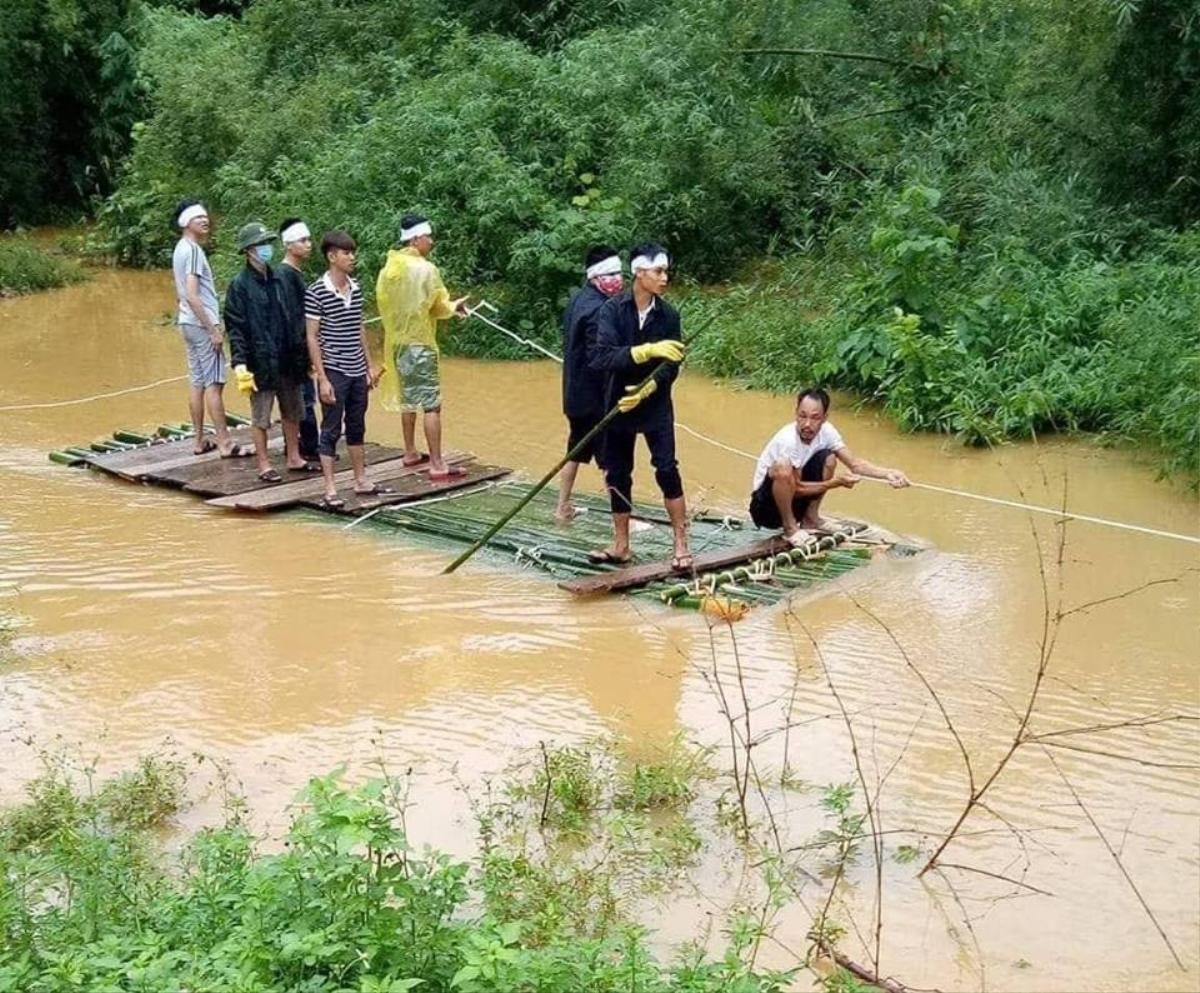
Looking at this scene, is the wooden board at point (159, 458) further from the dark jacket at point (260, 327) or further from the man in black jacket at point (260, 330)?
the dark jacket at point (260, 327)

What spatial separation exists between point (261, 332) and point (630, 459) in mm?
2460

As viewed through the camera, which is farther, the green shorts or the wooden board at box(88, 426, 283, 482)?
the wooden board at box(88, 426, 283, 482)

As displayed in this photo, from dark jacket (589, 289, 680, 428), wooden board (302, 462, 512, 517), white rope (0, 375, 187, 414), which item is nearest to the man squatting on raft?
dark jacket (589, 289, 680, 428)

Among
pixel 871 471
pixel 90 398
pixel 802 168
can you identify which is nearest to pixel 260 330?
pixel 871 471

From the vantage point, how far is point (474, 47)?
50.3 ft

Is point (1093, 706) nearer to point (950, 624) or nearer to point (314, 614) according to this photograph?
point (950, 624)

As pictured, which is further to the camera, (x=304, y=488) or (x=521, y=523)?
(x=304, y=488)

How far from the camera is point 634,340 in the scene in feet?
24.4

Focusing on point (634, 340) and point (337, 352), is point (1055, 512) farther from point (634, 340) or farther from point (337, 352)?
point (337, 352)

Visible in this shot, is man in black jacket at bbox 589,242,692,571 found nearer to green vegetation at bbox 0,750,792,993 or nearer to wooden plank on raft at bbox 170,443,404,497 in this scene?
wooden plank on raft at bbox 170,443,404,497

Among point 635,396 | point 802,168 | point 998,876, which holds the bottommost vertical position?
point 998,876

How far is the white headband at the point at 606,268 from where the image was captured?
27.1ft

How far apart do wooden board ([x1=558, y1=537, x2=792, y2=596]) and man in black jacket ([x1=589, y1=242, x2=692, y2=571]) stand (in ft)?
0.28

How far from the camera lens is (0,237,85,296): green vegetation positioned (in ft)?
57.5
